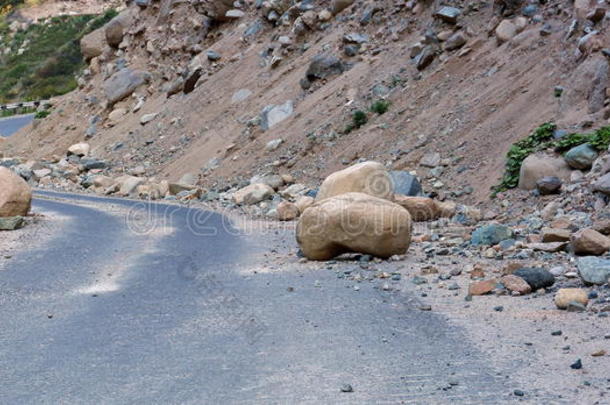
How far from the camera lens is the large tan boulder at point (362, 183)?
A: 13.9 metres

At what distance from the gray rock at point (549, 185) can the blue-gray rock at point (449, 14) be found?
10.2 metres

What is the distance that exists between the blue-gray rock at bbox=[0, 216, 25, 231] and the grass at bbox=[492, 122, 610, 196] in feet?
30.4

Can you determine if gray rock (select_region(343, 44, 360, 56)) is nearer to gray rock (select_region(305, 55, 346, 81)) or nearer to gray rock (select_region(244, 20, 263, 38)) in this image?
gray rock (select_region(305, 55, 346, 81))

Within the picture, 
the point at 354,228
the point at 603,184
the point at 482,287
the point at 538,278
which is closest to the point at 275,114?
the point at 603,184

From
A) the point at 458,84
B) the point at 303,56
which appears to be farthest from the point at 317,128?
the point at 303,56

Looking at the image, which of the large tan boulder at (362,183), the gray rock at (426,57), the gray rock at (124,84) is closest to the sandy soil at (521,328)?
the large tan boulder at (362,183)

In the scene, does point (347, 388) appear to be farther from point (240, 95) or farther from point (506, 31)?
point (240, 95)

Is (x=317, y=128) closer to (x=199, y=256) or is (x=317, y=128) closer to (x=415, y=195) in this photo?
(x=415, y=195)

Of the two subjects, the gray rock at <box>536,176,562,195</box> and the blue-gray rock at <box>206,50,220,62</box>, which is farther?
the blue-gray rock at <box>206,50,220,62</box>

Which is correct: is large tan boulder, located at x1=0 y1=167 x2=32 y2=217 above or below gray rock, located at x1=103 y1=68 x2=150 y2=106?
above

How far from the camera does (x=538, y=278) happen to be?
8.35 metres

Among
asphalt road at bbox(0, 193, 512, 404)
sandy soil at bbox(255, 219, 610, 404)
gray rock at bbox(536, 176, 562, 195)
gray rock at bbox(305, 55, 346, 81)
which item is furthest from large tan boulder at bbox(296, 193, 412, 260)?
gray rock at bbox(305, 55, 346, 81)

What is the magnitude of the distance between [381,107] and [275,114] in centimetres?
539

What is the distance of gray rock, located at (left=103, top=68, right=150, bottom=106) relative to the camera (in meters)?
38.4
